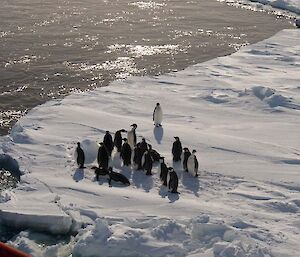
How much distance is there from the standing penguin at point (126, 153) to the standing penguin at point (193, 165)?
1.89m

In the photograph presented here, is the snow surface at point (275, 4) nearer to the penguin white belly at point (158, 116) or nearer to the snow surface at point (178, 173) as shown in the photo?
the snow surface at point (178, 173)

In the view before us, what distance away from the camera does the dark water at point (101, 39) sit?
88.8 ft

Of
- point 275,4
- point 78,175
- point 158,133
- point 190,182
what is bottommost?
point 78,175

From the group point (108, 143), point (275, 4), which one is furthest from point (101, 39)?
point (108, 143)

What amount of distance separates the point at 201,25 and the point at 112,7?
8.29m

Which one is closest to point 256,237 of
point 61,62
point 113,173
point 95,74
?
point 113,173

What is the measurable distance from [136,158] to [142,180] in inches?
32.7

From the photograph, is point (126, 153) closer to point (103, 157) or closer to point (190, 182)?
point (103, 157)

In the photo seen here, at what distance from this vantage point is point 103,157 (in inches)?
669

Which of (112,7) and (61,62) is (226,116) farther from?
(112,7)

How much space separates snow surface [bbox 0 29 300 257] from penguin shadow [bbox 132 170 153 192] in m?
0.03

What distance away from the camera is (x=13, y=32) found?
1348 inches

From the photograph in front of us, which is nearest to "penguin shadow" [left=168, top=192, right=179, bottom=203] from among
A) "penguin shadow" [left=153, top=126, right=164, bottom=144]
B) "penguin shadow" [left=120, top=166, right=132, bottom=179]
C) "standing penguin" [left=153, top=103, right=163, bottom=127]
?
"penguin shadow" [left=120, top=166, right=132, bottom=179]

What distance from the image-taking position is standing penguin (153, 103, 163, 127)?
20250mm
